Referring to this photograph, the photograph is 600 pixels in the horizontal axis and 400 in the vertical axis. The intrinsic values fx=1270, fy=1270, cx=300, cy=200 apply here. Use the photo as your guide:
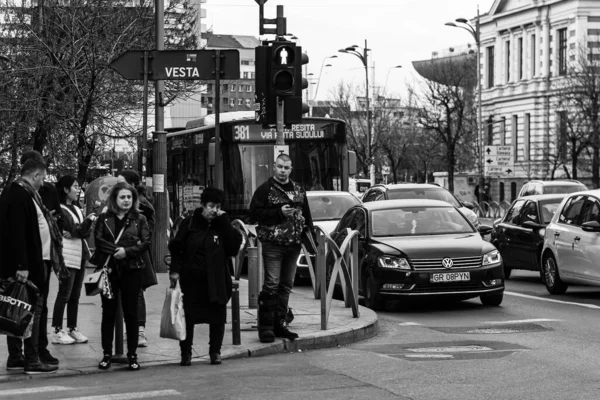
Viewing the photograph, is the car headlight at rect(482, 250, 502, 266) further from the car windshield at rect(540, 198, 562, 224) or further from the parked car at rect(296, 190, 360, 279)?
the parked car at rect(296, 190, 360, 279)

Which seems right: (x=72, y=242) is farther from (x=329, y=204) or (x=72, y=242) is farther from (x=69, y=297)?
(x=329, y=204)

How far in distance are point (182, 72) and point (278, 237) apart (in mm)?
5341

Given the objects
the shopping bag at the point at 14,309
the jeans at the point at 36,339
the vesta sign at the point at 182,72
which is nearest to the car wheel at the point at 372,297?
the vesta sign at the point at 182,72

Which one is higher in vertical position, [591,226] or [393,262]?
[591,226]

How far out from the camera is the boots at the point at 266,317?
40.0 ft

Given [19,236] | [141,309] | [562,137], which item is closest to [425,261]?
[141,309]

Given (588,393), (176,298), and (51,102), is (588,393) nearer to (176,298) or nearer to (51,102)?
(176,298)

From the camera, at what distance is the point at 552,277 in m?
19.0

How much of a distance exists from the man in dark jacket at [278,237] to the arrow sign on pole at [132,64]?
5.59 metres

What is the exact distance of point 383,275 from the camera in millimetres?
16203

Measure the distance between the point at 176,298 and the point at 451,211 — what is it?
310 inches

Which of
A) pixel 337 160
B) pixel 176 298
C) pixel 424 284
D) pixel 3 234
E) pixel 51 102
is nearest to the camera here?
pixel 3 234

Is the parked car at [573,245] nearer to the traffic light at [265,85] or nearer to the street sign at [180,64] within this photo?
the street sign at [180,64]

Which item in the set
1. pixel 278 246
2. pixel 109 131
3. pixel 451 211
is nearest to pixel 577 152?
pixel 109 131
